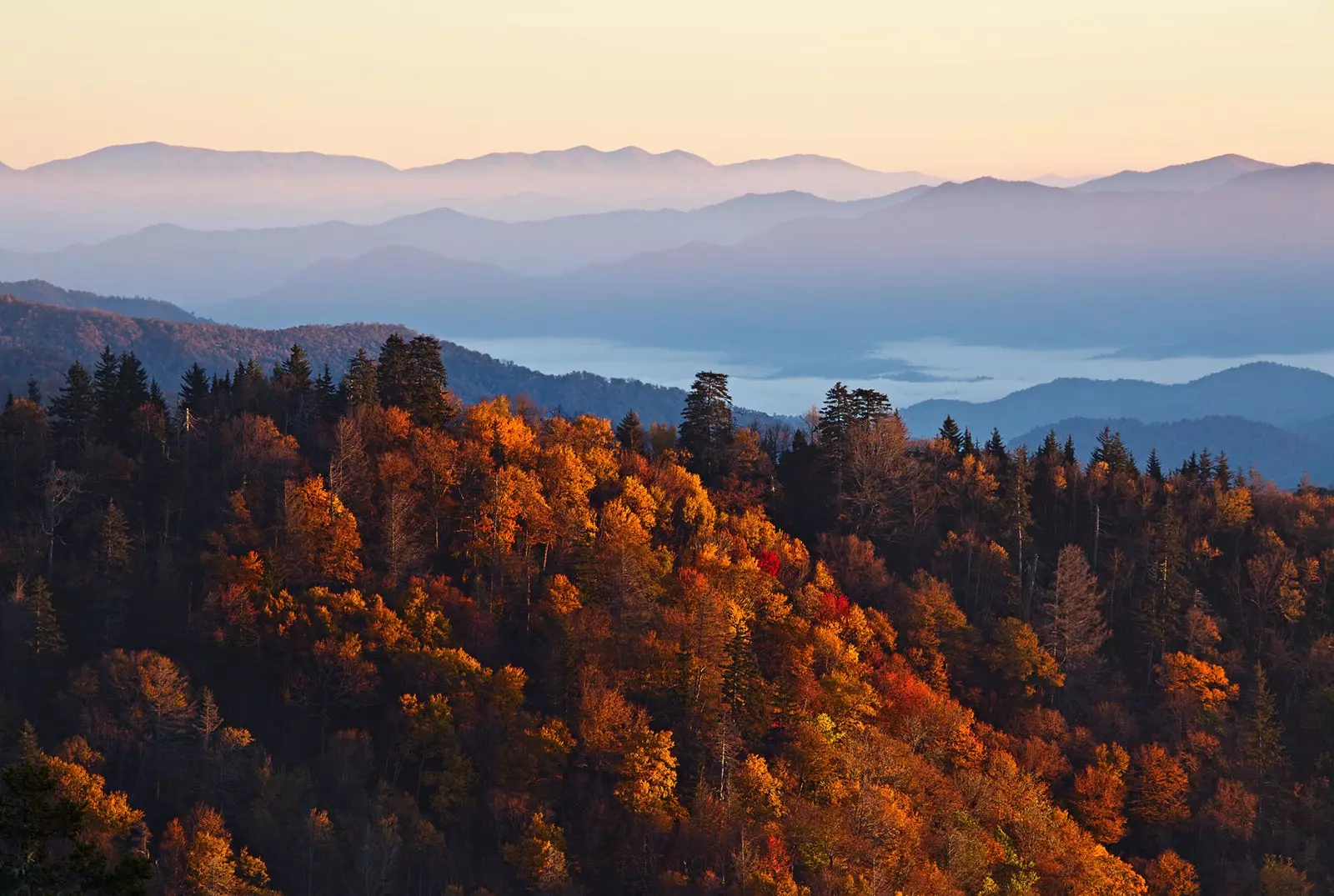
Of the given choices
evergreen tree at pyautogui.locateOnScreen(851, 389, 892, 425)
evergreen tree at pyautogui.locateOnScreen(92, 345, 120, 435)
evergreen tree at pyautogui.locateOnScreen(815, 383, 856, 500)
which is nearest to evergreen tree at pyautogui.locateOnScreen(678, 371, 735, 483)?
evergreen tree at pyautogui.locateOnScreen(815, 383, 856, 500)

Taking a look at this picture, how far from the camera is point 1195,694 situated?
4099 inches

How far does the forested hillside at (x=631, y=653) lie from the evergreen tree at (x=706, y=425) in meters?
0.35

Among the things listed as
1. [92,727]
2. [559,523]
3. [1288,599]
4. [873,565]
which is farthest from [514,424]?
[1288,599]

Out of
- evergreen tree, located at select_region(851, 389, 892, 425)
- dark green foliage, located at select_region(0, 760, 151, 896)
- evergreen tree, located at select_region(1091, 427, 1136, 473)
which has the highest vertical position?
evergreen tree, located at select_region(851, 389, 892, 425)

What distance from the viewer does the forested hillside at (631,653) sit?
264 feet

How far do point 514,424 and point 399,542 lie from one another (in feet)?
54.5

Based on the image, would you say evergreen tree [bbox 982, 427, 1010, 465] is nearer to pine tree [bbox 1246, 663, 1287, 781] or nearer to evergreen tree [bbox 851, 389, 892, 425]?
evergreen tree [bbox 851, 389, 892, 425]

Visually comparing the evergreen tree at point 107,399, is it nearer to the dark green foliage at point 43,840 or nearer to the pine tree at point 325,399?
the pine tree at point 325,399

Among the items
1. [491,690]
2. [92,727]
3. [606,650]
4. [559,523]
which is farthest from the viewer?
[559,523]

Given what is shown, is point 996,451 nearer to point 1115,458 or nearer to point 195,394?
point 1115,458

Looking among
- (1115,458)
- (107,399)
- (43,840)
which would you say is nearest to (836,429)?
(1115,458)

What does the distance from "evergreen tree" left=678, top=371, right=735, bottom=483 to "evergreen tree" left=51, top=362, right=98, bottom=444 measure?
51.8 m

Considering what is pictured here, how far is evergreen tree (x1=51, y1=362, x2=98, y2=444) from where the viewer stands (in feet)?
355

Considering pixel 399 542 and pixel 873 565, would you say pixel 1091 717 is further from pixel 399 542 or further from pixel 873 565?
pixel 399 542
